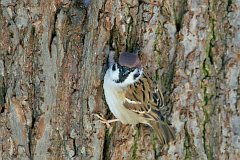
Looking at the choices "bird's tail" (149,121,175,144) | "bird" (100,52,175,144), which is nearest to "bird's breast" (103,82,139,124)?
"bird" (100,52,175,144)

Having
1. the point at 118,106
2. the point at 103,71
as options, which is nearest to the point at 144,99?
the point at 118,106

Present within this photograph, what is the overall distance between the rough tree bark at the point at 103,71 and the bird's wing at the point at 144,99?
0.22 ft

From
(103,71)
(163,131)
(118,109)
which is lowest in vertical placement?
(163,131)

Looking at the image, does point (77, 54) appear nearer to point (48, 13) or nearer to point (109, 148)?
point (48, 13)

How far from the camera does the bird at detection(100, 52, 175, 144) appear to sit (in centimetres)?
316

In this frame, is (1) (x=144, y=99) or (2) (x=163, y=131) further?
(1) (x=144, y=99)

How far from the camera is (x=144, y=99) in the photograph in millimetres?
3326

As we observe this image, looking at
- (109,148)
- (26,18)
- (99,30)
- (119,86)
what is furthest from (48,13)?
(109,148)

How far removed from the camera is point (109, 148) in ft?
10.9

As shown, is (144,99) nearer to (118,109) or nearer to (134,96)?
(134,96)

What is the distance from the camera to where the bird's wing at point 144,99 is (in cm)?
323

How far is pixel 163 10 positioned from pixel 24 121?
3.67ft

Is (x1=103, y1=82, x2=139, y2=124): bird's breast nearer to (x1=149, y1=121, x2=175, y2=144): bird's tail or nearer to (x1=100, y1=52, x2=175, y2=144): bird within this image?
(x1=100, y1=52, x2=175, y2=144): bird

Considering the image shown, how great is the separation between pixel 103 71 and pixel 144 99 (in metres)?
0.32
